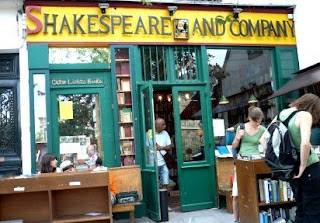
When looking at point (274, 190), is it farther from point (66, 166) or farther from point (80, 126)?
point (80, 126)

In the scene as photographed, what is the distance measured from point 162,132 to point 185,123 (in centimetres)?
95

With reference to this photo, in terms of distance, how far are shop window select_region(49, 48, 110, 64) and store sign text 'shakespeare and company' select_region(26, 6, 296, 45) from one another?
21cm

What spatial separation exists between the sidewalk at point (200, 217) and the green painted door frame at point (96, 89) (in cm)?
141

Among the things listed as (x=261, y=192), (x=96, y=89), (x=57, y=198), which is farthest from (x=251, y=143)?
(x=96, y=89)

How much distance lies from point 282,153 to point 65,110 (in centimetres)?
428

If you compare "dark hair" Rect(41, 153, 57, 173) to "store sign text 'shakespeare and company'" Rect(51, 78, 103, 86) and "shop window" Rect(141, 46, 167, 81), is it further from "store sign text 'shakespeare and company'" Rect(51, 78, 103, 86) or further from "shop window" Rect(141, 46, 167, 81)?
"shop window" Rect(141, 46, 167, 81)

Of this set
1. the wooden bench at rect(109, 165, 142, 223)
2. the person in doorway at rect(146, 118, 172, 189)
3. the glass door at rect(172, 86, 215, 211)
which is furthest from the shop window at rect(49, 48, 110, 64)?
the wooden bench at rect(109, 165, 142, 223)

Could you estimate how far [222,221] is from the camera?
6465mm

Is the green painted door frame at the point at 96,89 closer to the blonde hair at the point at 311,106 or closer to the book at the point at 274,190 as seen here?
the book at the point at 274,190

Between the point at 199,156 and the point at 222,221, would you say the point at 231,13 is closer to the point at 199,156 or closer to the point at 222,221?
the point at 199,156

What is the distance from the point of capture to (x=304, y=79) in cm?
733

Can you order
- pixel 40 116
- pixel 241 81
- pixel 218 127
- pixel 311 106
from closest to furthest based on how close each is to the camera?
pixel 311 106 → pixel 40 116 → pixel 218 127 → pixel 241 81

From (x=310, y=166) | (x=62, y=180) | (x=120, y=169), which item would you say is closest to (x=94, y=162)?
(x=120, y=169)

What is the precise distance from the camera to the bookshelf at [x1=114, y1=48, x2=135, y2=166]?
732 centimetres
